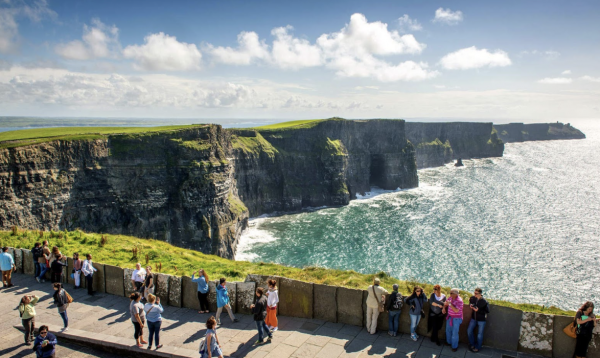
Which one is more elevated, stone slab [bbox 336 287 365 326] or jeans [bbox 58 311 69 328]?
stone slab [bbox 336 287 365 326]

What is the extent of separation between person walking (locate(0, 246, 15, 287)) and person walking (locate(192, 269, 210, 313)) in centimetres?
1114

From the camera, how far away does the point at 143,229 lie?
2206 inches

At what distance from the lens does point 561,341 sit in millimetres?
13023

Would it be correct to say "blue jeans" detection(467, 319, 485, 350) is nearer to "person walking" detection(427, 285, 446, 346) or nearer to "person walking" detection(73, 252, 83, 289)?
"person walking" detection(427, 285, 446, 346)

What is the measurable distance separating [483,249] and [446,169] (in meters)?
111

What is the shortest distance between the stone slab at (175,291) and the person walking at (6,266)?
9599mm

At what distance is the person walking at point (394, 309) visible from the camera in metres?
14.3

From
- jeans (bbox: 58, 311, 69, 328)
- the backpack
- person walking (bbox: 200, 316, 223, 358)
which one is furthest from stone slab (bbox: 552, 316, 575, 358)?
jeans (bbox: 58, 311, 69, 328)

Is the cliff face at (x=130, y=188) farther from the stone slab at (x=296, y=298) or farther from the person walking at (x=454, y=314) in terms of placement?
the person walking at (x=454, y=314)

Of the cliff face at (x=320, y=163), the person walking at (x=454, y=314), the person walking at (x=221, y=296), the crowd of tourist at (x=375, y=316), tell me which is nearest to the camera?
the crowd of tourist at (x=375, y=316)

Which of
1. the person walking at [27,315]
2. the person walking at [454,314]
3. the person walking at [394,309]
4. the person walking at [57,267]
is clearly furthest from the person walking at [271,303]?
the person walking at [57,267]

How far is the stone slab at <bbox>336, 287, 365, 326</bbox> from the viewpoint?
15.7 m

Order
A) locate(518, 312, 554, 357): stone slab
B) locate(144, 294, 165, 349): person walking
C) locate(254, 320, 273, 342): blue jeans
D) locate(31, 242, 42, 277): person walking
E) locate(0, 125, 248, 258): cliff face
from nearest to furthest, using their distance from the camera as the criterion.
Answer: locate(518, 312, 554, 357): stone slab, locate(144, 294, 165, 349): person walking, locate(254, 320, 273, 342): blue jeans, locate(31, 242, 42, 277): person walking, locate(0, 125, 248, 258): cliff face

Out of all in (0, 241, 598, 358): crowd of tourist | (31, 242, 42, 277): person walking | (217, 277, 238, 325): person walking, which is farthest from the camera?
(31, 242, 42, 277): person walking
